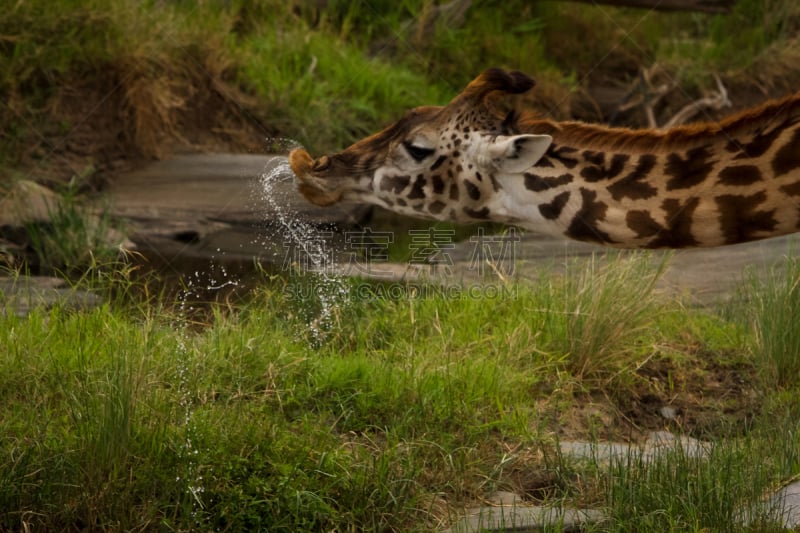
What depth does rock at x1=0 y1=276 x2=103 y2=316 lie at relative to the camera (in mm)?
5062

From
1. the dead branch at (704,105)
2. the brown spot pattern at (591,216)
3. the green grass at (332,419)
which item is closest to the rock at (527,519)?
the green grass at (332,419)

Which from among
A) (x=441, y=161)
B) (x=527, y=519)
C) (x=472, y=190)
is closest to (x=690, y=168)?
(x=472, y=190)

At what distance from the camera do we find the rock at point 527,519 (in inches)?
154

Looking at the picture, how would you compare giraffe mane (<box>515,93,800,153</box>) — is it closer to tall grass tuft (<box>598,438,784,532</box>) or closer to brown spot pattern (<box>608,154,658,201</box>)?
brown spot pattern (<box>608,154,658,201</box>)

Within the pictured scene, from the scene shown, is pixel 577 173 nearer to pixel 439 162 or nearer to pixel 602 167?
pixel 602 167

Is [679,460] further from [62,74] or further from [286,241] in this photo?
[62,74]

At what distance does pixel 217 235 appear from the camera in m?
8.09

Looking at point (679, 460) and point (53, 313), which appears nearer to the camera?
point (679, 460)

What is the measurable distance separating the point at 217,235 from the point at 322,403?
3573 mm

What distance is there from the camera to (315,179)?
14.3 ft

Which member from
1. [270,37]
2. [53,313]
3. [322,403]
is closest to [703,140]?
[322,403]

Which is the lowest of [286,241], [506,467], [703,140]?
[506,467]

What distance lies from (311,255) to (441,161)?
2333 mm

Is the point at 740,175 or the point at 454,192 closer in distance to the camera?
the point at 740,175
